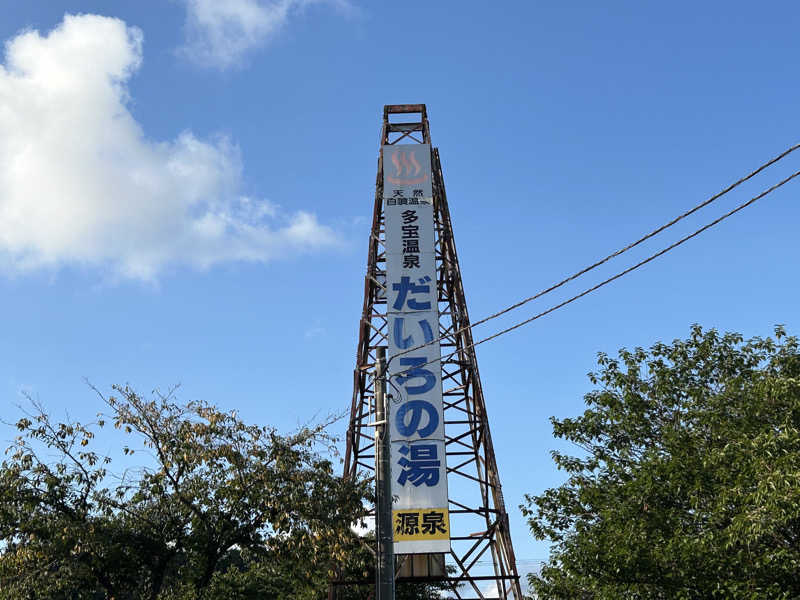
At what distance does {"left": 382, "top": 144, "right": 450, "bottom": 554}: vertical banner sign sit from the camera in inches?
767

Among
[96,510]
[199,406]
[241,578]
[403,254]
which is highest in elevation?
[403,254]

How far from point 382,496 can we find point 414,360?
1145 cm

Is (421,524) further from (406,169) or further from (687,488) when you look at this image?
(406,169)

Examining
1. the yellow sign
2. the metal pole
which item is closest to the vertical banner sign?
the yellow sign

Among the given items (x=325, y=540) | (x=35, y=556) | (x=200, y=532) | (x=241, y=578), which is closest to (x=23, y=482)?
(x=35, y=556)

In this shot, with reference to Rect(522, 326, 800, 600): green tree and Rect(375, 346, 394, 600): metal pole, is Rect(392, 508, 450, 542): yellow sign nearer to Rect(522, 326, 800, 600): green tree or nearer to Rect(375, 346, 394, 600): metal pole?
Rect(522, 326, 800, 600): green tree

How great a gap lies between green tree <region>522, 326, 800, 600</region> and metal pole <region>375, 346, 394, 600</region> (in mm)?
5472

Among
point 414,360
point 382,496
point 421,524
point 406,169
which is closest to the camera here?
point 382,496

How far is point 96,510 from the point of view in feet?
41.7

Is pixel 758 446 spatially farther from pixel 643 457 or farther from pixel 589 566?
pixel 643 457

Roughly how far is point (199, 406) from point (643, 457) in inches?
427

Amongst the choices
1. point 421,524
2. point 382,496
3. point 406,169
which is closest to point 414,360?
point 421,524

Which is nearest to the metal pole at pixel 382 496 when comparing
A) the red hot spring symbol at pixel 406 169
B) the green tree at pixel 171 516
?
the green tree at pixel 171 516

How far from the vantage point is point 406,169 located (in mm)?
24156
